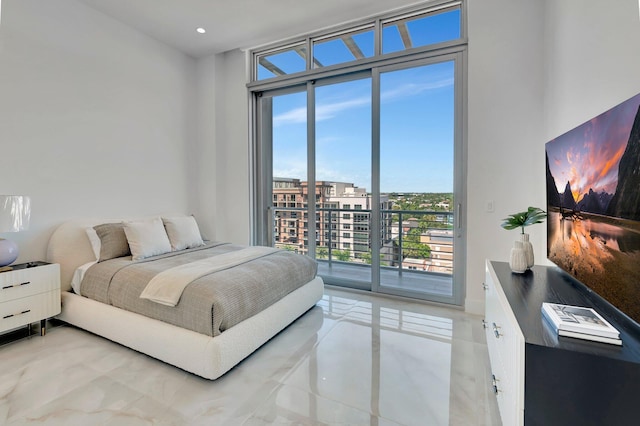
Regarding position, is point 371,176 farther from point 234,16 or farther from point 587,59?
point 234,16

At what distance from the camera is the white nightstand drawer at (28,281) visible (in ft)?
7.69

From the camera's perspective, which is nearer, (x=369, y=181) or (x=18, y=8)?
(x=18, y=8)

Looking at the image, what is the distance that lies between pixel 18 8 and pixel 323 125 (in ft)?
9.92

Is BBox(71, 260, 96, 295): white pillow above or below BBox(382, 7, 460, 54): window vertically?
below

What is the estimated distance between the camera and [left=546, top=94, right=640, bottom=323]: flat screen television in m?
1.10

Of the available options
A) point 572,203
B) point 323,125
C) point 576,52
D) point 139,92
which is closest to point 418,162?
point 323,125

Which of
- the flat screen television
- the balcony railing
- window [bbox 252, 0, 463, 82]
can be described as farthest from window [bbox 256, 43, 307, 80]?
the flat screen television

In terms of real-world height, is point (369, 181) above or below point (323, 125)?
below

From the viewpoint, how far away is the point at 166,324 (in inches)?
85.0

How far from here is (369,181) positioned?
367cm

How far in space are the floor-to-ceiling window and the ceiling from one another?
0.85 feet

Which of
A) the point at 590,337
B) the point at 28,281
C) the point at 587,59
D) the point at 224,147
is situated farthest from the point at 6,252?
the point at 587,59

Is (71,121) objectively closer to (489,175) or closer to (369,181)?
(369,181)

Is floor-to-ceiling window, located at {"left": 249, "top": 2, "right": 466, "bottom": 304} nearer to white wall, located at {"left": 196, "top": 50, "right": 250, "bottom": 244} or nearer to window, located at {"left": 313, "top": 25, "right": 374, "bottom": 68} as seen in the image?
window, located at {"left": 313, "top": 25, "right": 374, "bottom": 68}
